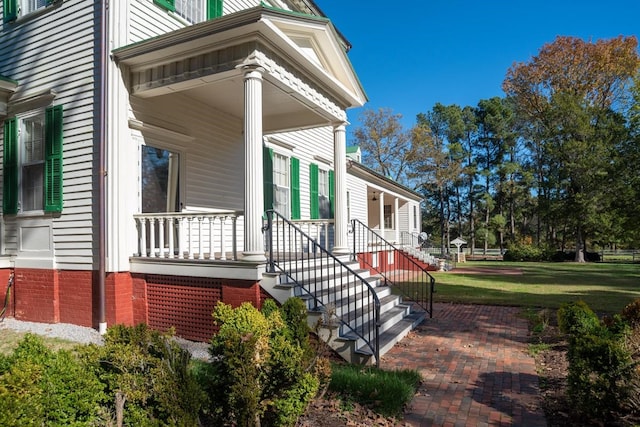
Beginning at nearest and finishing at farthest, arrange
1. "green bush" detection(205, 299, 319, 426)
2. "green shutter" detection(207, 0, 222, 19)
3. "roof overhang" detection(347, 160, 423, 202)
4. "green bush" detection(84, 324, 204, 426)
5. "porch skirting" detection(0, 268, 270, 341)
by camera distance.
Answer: "green bush" detection(84, 324, 204, 426) < "green bush" detection(205, 299, 319, 426) < "porch skirting" detection(0, 268, 270, 341) < "green shutter" detection(207, 0, 222, 19) < "roof overhang" detection(347, 160, 423, 202)

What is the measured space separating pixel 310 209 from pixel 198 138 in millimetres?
4968

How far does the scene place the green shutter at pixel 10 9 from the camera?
839 cm

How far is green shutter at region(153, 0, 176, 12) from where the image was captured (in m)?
7.70

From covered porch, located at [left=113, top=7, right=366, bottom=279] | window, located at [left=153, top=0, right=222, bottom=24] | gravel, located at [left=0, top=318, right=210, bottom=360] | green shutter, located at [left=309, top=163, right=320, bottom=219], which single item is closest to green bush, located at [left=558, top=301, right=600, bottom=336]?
covered porch, located at [left=113, top=7, right=366, bottom=279]

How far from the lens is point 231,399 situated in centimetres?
313

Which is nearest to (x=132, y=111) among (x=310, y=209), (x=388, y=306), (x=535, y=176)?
(x=388, y=306)

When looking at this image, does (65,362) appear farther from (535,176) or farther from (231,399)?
(535,176)

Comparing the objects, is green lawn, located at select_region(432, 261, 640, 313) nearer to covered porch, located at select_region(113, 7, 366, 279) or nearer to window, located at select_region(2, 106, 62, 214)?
covered porch, located at select_region(113, 7, 366, 279)

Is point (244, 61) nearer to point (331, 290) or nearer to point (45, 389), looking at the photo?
point (331, 290)

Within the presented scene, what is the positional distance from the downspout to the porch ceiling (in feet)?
1.13

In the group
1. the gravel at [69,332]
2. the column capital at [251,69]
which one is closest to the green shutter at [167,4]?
the column capital at [251,69]

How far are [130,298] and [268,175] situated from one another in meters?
4.58

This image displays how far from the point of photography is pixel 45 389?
95.9 inches

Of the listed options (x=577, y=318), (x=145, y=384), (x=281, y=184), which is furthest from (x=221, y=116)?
(x=577, y=318)
